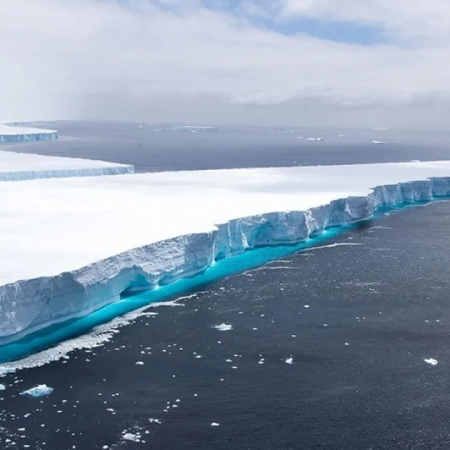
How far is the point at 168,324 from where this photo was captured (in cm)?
1169

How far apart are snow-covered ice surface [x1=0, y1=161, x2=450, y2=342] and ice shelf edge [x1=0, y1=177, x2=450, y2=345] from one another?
2cm

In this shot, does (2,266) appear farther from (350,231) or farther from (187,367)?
(350,231)

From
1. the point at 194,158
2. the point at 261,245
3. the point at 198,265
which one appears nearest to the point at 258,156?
the point at 194,158

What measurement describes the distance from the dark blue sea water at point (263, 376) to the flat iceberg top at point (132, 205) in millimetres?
1894

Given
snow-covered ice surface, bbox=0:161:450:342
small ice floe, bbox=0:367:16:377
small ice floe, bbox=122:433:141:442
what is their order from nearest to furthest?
small ice floe, bbox=122:433:141:442
small ice floe, bbox=0:367:16:377
snow-covered ice surface, bbox=0:161:450:342

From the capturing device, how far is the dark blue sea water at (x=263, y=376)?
8.01 meters

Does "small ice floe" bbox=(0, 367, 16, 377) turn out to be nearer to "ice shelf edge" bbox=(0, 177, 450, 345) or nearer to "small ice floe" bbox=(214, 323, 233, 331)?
"ice shelf edge" bbox=(0, 177, 450, 345)

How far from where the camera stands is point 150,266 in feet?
43.6

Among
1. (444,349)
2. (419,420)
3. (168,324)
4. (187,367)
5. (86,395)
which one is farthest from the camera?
(168,324)

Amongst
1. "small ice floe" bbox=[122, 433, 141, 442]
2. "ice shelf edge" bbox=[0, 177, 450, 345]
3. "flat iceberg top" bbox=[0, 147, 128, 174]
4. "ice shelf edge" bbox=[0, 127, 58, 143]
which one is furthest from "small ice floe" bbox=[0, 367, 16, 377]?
"ice shelf edge" bbox=[0, 127, 58, 143]

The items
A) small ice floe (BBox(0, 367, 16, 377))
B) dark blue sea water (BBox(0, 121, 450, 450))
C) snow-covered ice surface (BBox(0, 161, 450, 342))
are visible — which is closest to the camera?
dark blue sea water (BBox(0, 121, 450, 450))

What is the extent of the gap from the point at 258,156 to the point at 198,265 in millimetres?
37260

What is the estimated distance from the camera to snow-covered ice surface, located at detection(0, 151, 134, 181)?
25688 mm

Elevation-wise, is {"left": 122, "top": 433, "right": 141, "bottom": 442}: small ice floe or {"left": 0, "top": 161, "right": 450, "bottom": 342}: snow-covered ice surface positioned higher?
{"left": 0, "top": 161, "right": 450, "bottom": 342}: snow-covered ice surface
